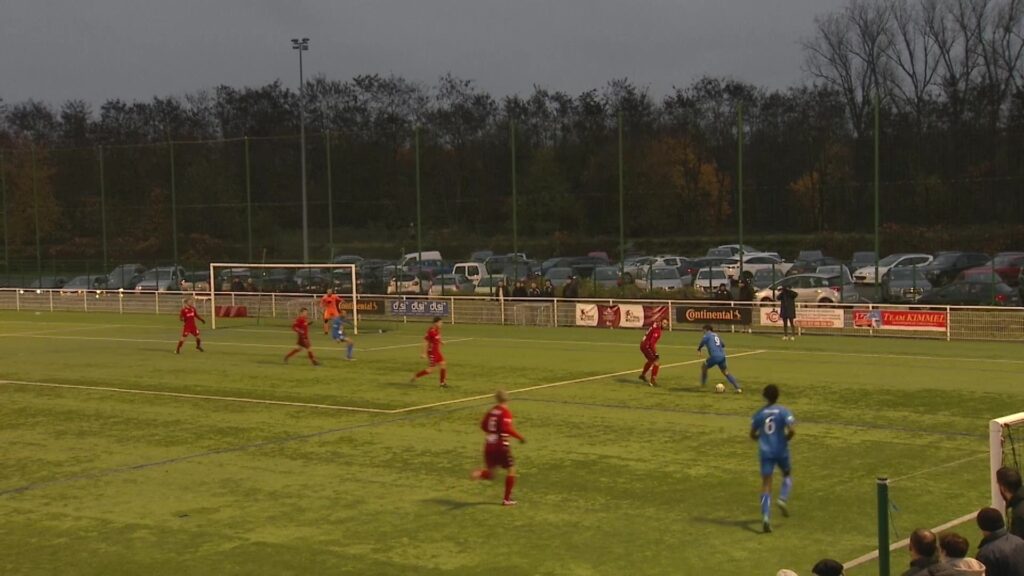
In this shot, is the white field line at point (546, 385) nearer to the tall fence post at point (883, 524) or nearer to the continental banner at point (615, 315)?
the continental banner at point (615, 315)

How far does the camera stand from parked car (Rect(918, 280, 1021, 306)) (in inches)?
1558

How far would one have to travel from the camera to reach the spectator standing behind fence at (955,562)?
320 inches

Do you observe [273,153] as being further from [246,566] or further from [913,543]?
[913,543]

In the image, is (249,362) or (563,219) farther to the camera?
(563,219)

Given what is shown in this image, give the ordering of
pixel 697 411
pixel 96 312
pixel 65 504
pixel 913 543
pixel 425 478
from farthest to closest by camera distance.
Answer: pixel 96 312 < pixel 697 411 < pixel 425 478 < pixel 65 504 < pixel 913 543

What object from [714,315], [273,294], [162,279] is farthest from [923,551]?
[162,279]

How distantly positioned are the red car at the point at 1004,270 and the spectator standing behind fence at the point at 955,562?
37.2m

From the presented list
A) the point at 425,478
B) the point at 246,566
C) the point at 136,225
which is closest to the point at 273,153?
the point at 136,225

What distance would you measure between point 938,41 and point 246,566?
228ft

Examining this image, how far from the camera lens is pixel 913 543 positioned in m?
8.55

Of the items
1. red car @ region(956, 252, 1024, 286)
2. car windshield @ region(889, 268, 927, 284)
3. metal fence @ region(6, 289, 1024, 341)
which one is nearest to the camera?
metal fence @ region(6, 289, 1024, 341)

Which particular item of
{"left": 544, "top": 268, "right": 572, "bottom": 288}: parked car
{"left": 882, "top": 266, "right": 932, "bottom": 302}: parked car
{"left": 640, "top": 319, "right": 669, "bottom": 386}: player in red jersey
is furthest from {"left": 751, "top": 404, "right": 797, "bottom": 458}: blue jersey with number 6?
{"left": 544, "top": 268, "right": 572, "bottom": 288}: parked car

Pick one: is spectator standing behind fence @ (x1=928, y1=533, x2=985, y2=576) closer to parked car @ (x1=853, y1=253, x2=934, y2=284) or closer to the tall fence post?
the tall fence post

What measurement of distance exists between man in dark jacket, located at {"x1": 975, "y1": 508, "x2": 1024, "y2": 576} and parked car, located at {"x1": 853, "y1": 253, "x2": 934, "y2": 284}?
42.3 metres
